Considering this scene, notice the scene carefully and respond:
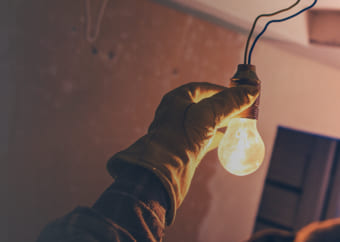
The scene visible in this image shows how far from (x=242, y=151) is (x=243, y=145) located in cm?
1

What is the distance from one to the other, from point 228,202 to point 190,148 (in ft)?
2.39

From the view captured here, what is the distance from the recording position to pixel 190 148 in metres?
0.58

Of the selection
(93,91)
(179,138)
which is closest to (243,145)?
(179,138)

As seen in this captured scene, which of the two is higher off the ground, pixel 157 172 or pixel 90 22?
pixel 90 22

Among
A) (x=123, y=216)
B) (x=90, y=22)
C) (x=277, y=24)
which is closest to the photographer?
(x=123, y=216)

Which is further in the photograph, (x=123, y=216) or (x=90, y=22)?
(x=90, y=22)

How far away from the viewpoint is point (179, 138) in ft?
1.91

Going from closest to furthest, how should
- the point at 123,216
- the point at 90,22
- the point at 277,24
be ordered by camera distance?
the point at 123,216
the point at 90,22
the point at 277,24

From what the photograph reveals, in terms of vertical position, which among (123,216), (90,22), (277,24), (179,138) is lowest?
(123,216)

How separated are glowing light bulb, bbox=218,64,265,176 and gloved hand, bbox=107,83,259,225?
0.06 ft

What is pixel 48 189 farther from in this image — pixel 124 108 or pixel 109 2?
pixel 109 2

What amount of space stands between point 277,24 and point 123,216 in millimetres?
888

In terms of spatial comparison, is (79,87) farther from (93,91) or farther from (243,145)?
(243,145)

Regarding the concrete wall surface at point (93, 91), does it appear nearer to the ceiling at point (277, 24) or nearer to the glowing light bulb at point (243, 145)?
the ceiling at point (277, 24)
